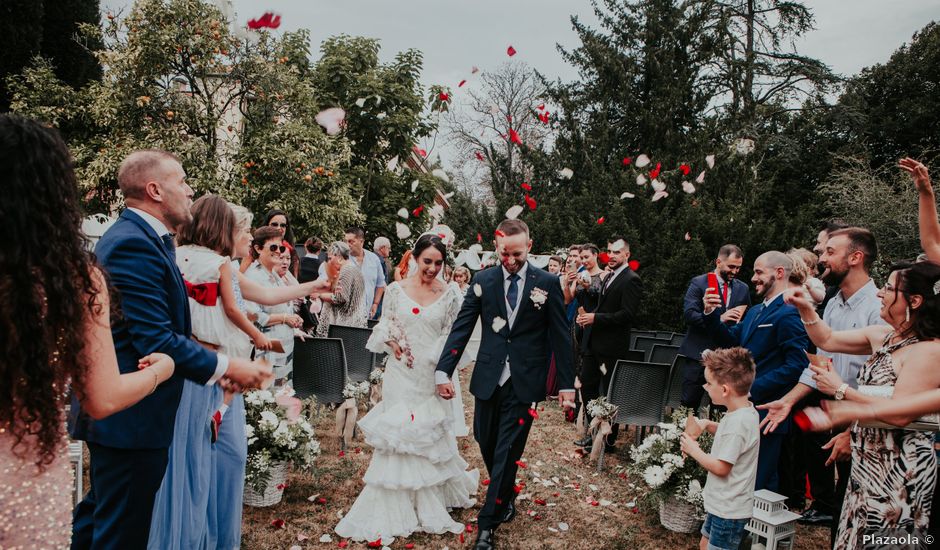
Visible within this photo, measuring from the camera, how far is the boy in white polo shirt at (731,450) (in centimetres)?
330

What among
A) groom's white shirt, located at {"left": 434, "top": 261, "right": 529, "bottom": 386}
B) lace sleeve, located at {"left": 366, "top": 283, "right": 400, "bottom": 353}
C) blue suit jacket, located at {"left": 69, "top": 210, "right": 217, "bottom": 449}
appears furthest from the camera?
lace sleeve, located at {"left": 366, "top": 283, "right": 400, "bottom": 353}

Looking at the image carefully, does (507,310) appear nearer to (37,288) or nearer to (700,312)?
(700,312)

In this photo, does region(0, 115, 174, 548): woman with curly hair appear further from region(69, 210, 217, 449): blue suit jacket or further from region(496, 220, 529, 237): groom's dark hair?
region(496, 220, 529, 237): groom's dark hair

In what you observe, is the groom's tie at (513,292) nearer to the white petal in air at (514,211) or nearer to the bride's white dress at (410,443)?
the bride's white dress at (410,443)

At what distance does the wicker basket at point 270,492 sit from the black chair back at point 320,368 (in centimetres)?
131

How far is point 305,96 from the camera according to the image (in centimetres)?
1310

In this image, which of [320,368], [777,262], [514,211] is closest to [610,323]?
[777,262]

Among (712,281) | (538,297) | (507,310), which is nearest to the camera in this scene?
(538,297)

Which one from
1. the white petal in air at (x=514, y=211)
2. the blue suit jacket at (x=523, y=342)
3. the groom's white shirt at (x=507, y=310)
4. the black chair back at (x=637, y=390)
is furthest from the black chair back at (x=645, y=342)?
the groom's white shirt at (x=507, y=310)

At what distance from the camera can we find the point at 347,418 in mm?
5883

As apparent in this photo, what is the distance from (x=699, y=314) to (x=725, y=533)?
2691 mm

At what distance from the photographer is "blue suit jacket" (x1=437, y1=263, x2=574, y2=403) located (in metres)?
4.12

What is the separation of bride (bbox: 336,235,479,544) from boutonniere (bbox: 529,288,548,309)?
792 millimetres

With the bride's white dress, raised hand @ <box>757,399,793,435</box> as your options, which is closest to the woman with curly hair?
the bride's white dress
